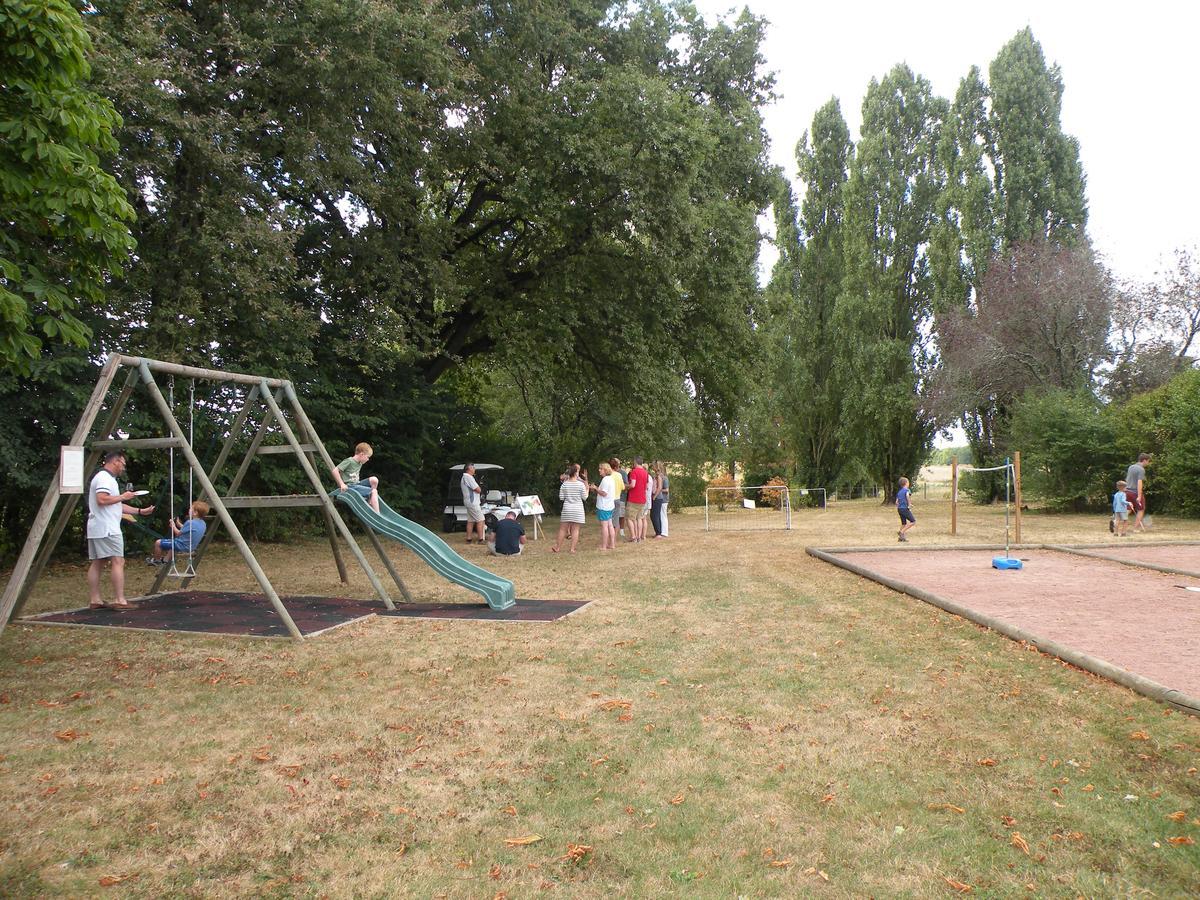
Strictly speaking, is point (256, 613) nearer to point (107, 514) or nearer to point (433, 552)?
point (107, 514)

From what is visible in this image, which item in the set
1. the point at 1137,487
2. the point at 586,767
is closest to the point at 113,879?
the point at 586,767

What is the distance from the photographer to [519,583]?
37.3ft

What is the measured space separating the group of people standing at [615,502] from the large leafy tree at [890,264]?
2105 cm

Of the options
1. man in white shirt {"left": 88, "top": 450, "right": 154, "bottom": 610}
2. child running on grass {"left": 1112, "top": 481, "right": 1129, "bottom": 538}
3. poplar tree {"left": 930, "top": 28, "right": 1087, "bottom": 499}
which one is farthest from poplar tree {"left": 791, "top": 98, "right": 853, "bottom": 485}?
man in white shirt {"left": 88, "top": 450, "right": 154, "bottom": 610}

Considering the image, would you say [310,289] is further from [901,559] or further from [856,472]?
[856,472]

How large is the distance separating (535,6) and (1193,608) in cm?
1585

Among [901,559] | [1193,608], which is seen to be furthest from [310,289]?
[1193,608]

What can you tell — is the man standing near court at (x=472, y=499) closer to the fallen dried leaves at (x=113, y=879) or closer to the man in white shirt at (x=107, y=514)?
the man in white shirt at (x=107, y=514)

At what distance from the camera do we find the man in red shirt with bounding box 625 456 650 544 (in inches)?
699

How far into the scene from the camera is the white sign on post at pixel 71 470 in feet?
22.1

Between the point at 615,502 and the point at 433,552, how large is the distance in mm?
7957

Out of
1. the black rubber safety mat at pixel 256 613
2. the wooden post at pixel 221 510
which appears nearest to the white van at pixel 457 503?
the black rubber safety mat at pixel 256 613

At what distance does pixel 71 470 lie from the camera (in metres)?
6.80

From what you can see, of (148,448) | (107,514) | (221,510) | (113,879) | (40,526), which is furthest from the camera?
(107,514)
